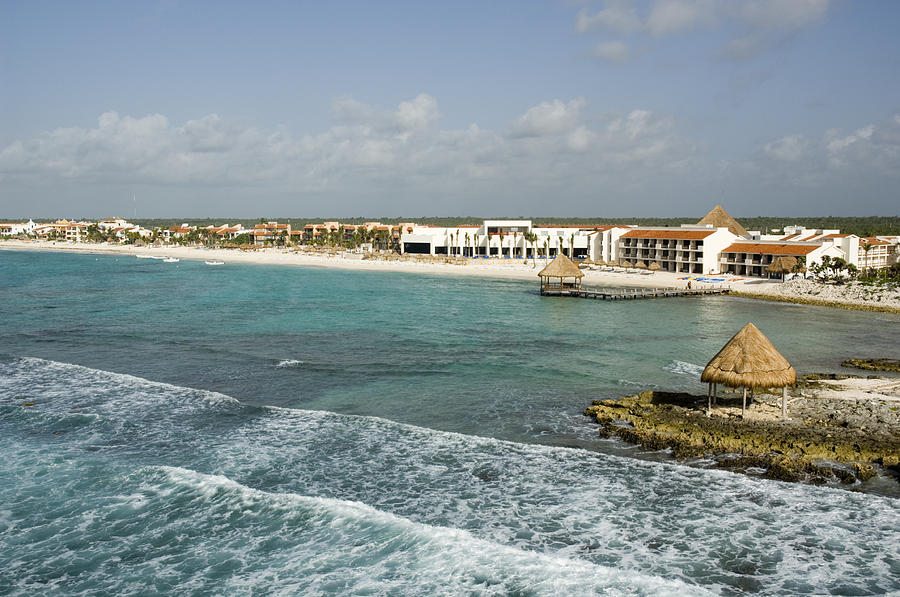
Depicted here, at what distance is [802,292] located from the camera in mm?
55469

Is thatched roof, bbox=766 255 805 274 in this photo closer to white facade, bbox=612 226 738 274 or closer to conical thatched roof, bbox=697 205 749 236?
white facade, bbox=612 226 738 274

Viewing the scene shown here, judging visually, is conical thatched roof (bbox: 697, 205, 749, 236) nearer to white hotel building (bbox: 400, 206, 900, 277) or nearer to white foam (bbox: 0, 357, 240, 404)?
white hotel building (bbox: 400, 206, 900, 277)

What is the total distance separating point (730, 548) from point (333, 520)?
8.21 meters

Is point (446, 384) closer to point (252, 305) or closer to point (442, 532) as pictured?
point (442, 532)

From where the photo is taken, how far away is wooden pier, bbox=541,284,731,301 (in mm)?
56013

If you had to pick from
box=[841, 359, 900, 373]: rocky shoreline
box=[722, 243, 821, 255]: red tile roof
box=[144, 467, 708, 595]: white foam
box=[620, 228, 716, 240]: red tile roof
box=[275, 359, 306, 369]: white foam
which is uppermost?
box=[620, 228, 716, 240]: red tile roof

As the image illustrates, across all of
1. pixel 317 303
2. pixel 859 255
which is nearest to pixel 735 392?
pixel 317 303

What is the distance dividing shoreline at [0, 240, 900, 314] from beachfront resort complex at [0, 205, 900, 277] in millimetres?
3230

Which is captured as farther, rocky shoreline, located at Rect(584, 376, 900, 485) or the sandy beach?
the sandy beach

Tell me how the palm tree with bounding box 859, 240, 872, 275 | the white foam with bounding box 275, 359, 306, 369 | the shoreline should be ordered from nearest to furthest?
1. the white foam with bounding box 275, 359, 306, 369
2. the shoreline
3. the palm tree with bounding box 859, 240, 872, 275

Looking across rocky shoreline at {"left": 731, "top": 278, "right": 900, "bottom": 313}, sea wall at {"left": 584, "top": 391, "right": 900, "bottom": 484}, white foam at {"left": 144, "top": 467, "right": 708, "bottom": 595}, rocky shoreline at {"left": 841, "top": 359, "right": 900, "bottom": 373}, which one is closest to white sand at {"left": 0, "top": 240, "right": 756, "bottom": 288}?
rocky shoreline at {"left": 731, "top": 278, "right": 900, "bottom": 313}

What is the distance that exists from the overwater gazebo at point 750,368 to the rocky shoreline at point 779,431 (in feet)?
3.29

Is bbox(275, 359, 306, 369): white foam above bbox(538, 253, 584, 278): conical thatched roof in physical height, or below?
below

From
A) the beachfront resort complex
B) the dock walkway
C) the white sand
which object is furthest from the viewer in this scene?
the white sand
